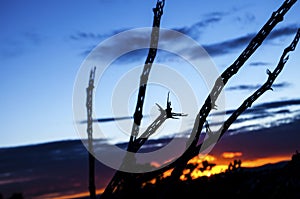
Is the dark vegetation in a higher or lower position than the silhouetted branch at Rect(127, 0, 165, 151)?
lower

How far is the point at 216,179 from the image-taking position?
420 inches

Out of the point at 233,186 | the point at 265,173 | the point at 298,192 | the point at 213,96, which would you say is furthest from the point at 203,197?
the point at 213,96

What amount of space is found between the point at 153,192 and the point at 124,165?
357cm

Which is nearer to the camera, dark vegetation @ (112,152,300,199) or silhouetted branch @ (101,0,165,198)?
silhouetted branch @ (101,0,165,198)

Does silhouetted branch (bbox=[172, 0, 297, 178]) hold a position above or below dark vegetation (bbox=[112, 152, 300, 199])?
above

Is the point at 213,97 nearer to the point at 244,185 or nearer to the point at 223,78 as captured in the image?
the point at 223,78

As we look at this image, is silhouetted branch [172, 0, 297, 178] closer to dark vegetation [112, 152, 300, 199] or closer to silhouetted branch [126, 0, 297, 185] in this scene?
silhouetted branch [126, 0, 297, 185]

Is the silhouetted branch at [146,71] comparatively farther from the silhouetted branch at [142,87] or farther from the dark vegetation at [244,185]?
the dark vegetation at [244,185]

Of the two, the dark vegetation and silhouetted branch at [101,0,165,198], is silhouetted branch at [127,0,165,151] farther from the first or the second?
the dark vegetation

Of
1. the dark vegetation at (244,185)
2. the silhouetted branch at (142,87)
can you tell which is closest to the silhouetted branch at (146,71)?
the silhouetted branch at (142,87)

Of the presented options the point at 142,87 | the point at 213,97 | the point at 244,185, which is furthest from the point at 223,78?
the point at 244,185

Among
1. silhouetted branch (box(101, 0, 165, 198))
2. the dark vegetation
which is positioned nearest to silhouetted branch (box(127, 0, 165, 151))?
silhouetted branch (box(101, 0, 165, 198))

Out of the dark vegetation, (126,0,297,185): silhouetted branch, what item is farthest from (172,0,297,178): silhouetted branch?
the dark vegetation

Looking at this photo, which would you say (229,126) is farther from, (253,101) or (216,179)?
(216,179)
